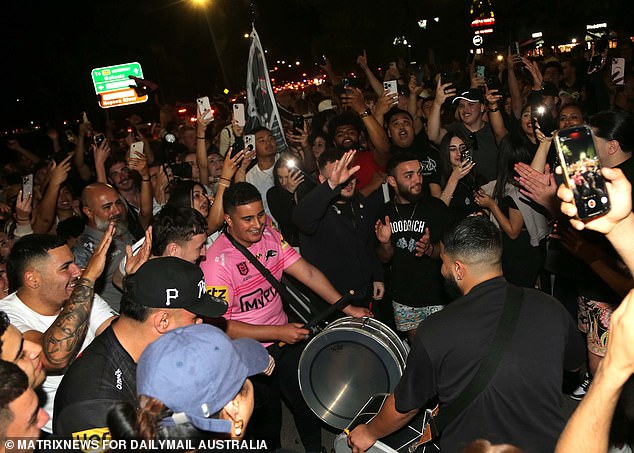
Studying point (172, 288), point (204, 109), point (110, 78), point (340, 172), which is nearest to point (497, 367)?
point (172, 288)

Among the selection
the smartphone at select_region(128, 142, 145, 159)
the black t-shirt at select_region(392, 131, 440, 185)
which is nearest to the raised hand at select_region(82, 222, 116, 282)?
the smartphone at select_region(128, 142, 145, 159)

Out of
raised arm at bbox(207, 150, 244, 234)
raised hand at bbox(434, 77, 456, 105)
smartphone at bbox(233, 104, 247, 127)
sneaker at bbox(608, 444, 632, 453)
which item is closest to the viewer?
sneaker at bbox(608, 444, 632, 453)

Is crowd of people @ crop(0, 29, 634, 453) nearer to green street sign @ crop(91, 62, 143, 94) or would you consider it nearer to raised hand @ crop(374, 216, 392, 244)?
raised hand @ crop(374, 216, 392, 244)

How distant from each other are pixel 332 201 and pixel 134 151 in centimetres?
309

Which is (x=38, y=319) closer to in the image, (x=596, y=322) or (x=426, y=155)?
(x=596, y=322)

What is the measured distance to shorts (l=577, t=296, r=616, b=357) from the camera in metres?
4.36

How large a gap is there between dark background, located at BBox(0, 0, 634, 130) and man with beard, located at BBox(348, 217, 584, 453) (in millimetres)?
20182

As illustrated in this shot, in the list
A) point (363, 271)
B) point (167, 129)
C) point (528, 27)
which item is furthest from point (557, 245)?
point (528, 27)

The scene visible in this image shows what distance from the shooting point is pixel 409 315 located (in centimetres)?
534

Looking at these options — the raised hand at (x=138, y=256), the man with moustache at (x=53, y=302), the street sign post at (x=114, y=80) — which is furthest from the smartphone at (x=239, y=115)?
the street sign post at (x=114, y=80)

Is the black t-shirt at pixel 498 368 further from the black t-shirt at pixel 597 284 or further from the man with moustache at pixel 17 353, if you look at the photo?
the man with moustache at pixel 17 353

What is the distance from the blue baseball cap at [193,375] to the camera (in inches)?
83.7

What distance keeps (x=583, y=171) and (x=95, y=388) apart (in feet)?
7.90

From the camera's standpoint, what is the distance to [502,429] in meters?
2.77
